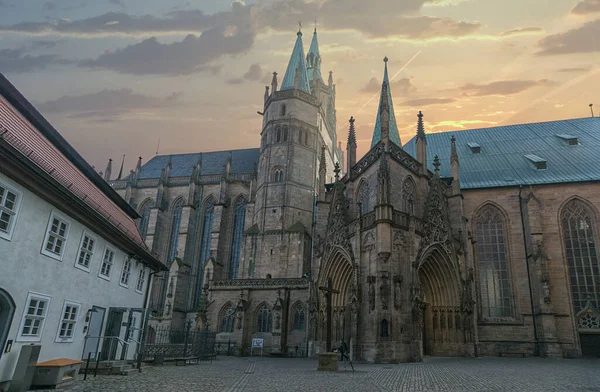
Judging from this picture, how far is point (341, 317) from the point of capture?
25.5 meters

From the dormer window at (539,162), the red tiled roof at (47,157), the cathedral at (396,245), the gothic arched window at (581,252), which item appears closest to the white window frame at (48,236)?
the red tiled roof at (47,157)

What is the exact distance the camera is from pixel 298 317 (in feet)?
101

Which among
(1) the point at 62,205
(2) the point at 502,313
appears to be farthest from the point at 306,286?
(1) the point at 62,205

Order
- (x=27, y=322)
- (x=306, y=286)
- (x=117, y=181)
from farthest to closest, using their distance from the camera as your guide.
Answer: (x=117, y=181) → (x=306, y=286) → (x=27, y=322)

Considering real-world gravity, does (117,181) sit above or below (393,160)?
above

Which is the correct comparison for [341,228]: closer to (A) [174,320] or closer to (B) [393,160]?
(B) [393,160]

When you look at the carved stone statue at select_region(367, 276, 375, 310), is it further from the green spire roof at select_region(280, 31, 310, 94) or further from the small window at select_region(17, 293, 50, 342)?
the green spire roof at select_region(280, 31, 310, 94)

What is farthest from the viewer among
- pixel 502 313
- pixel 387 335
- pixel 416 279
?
pixel 502 313

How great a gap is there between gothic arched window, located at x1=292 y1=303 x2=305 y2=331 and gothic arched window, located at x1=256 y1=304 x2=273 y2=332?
182cm

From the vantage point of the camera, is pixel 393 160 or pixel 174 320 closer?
pixel 393 160

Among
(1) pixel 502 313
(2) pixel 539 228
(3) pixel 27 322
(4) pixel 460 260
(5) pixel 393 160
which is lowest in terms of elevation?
(3) pixel 27 322

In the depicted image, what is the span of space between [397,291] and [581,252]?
51.4 feet

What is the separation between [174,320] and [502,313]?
27.0m

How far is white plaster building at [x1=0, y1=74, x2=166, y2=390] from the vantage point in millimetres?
10711
